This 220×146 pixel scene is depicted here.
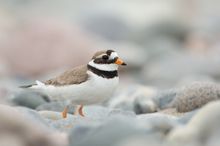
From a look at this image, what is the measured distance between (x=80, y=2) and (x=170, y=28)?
1688 cm

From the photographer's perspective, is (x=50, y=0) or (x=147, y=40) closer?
(x=147, y=40)

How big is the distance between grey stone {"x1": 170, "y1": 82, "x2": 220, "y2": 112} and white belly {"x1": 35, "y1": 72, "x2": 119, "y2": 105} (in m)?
1.15

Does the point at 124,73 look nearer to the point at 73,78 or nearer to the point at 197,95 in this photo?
the point at 197,95

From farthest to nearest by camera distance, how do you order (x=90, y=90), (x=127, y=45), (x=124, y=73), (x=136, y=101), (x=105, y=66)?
(x=127, y=45)
(x=124, y=73)
(x=136, y=101)
(x=105, y=66)
(x=90, y=90)

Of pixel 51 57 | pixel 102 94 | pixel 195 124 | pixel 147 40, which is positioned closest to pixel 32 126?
pixel 195 124

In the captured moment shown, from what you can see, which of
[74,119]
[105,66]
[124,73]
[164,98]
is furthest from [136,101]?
[124,73]

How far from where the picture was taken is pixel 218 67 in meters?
17.2

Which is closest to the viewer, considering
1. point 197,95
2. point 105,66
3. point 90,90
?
point 90,90

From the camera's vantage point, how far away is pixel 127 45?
23875mm

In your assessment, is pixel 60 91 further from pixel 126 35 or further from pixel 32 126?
pixel 126 35

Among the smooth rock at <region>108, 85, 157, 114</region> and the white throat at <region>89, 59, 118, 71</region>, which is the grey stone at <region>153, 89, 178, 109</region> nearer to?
the smooth rock at <region>108, 85, 157, 114</region>

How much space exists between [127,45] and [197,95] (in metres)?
15.5

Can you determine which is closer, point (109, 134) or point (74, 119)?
point (109, 134)

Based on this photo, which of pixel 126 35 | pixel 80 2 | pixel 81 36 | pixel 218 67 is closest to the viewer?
pixel 218 67
